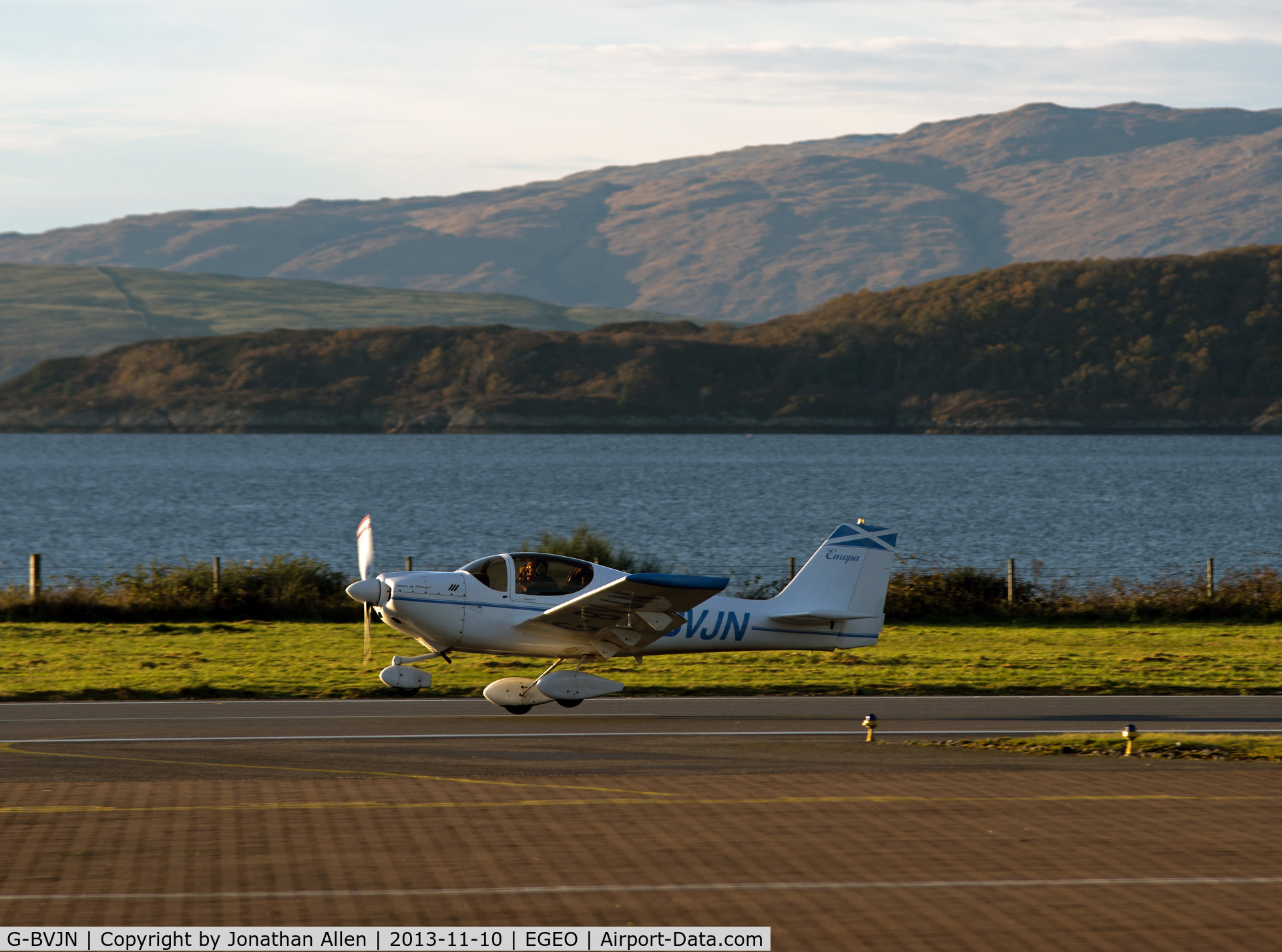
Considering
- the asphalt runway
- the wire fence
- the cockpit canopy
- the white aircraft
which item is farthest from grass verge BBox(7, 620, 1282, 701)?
the wire fence

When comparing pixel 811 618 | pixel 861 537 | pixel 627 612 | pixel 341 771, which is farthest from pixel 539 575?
pixel 341 771

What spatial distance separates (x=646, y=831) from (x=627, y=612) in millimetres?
6431

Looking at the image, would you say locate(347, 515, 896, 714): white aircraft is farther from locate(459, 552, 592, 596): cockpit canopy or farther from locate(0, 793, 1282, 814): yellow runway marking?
locate(0, 793, 1282, 814): yellow runway marking

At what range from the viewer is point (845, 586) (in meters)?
18.6

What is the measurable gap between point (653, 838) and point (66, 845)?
4.10 m

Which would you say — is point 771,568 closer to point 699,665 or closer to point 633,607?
point 699,665

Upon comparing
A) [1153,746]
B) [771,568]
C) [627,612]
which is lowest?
[771,568]

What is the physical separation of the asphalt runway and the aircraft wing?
1.12 m

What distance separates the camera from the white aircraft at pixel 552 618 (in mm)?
16656

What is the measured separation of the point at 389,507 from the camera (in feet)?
274

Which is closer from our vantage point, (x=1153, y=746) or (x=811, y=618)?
(x=1153, y=746)

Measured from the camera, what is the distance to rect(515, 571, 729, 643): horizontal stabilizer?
15.8m

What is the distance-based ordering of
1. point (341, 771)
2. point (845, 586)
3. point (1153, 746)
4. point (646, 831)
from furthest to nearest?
point (845, 586), point (1153, 746), point (341, 771), point (646, 831)

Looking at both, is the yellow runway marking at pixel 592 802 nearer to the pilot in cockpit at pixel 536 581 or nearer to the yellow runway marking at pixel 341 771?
the yellow runway marking at pixel 341 771
